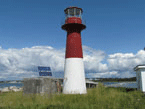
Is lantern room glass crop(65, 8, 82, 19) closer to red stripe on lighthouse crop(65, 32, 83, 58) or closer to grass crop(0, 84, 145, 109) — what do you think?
red stripe on lighthouse crop(65, 32, 83, 58)

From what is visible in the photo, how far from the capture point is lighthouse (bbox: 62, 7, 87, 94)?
688 inches

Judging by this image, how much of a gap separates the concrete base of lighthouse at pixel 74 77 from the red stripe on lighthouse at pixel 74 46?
0.57m

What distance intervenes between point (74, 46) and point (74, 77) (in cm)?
352

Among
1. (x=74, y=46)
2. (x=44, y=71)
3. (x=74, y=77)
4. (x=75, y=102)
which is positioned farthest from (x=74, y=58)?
(x=75, y=102)

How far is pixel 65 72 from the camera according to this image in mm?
18062

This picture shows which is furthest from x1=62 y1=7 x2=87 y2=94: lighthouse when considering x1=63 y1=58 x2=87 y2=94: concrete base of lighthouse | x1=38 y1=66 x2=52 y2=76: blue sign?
x1=38 y1=66 x2=52 y2=76: blue sign

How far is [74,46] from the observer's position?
1783 cm

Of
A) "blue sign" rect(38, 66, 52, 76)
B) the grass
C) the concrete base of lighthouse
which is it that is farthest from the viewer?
"blue sign" rect(38, 66, 52, 76)

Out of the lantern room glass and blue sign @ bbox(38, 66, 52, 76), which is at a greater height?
the lantern room glass

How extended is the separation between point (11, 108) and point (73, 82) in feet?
24.6

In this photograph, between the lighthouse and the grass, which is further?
the lighthouse

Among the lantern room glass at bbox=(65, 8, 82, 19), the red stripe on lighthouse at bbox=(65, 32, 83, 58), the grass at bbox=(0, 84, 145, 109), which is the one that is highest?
the lantern room glass at bbox=(65, 8, 82, 19)

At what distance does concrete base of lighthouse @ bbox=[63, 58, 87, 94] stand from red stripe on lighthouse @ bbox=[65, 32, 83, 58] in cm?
57

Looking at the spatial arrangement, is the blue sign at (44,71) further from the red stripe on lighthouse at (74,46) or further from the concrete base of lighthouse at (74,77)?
the red stripe on lighthouse at (74,46)
